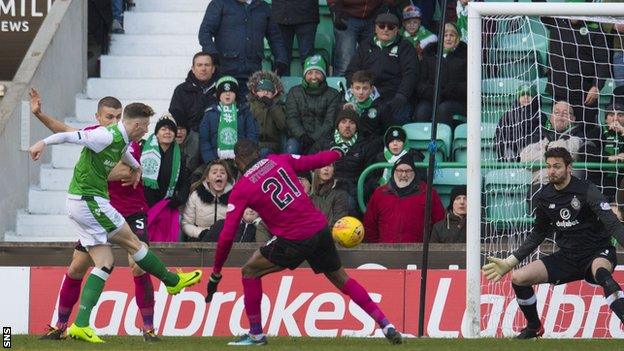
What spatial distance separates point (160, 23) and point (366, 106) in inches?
138

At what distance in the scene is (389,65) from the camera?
57.5 feet

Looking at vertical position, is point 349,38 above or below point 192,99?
above

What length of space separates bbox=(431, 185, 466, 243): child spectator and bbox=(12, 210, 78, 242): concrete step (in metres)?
3.86

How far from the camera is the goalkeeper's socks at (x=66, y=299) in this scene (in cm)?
1299

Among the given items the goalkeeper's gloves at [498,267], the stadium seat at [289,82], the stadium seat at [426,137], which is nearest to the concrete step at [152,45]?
the stadium seat at [289,82]

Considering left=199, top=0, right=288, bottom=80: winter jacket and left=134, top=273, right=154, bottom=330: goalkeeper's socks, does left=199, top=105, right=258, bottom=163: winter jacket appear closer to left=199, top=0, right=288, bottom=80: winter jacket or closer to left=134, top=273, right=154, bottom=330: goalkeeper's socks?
left=199, top=0, right=288, bottom=80: winter jacket

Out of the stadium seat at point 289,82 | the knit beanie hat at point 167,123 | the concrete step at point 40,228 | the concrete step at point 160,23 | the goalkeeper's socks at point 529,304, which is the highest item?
the concrete step at point 160,23

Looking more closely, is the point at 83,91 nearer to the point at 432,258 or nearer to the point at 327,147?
the point at 327,147

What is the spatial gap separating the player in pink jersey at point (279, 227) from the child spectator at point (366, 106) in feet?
13.8

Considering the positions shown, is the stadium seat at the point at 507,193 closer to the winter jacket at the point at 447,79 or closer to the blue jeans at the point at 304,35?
the winter jacket at the point at 447,79

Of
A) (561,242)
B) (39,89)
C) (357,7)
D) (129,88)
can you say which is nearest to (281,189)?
(561,242)

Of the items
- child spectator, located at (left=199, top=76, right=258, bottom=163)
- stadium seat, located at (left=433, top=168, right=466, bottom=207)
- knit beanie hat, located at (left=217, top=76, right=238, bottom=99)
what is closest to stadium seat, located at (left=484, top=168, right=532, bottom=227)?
stadium seat, located at (left=433, top=168, right=466, bottom=207)

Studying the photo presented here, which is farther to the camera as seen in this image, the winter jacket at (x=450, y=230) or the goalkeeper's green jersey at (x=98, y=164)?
the winter jacket at (x=450, y=230)

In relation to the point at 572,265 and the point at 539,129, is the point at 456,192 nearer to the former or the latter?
the point at 539,129
